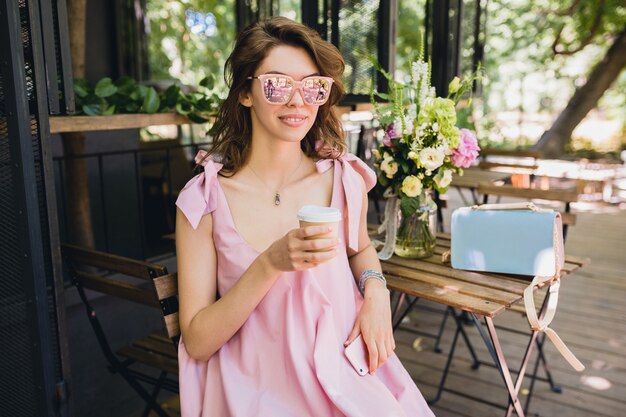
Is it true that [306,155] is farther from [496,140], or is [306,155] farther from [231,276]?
[496,140]

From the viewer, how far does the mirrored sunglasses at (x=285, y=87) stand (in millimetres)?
1529

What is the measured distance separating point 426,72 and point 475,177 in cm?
250

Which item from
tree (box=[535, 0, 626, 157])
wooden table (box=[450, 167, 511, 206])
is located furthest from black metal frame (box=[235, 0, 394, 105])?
tree (box=[535, 0, 626, 157])

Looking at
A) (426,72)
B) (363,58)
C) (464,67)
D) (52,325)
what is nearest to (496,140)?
(464,67)

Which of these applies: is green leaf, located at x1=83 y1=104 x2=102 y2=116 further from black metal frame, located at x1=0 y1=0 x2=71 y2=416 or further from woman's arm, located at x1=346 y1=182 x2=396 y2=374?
woman's arm, located at x1=346 y1=182 x2=396 y2=374

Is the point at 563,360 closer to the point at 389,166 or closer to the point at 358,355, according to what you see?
the point at 389,166

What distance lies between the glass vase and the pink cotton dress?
2.47 ft

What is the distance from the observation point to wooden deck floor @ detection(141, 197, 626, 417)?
9.45 feet

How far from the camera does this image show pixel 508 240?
2068mm

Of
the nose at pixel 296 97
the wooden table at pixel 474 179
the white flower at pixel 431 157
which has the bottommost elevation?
the wooden table at pixel 474 179

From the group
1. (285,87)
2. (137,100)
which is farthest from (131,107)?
(285,87)

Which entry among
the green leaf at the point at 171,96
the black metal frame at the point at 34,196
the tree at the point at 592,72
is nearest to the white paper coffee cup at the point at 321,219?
the black metal frame at the point at 34,196

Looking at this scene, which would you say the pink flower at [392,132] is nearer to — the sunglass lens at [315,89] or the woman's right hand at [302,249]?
the sunglass lens at [315,89]

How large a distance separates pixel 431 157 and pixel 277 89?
0.79m
